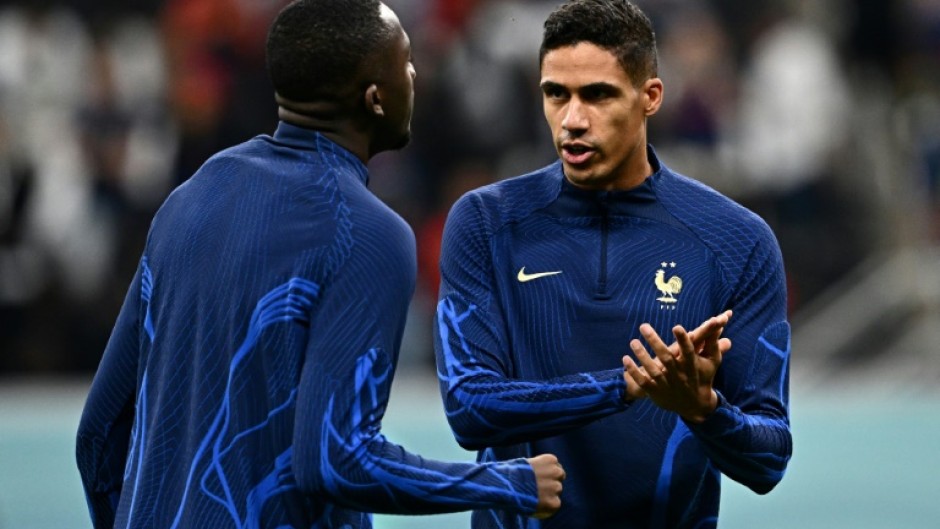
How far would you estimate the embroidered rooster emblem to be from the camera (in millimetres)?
4332

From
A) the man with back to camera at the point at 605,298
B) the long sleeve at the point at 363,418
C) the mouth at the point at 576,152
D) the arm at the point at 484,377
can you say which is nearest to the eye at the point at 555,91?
the man with back to camera at the point at 605,298

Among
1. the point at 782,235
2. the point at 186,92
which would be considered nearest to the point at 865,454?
the point at 782,235

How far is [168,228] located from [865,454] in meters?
8.75

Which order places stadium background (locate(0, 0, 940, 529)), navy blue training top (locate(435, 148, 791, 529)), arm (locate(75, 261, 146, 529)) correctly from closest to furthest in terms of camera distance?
arm (locate(75, 261, 146, 529))
navy blue training top (locate(435, 148, 791, 529))
stadium background (locate(0, 0, 940, 529))

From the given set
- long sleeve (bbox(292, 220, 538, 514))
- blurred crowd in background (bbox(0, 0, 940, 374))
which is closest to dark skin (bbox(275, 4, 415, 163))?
long sleeve (bbox(292, 220, 538, 514))

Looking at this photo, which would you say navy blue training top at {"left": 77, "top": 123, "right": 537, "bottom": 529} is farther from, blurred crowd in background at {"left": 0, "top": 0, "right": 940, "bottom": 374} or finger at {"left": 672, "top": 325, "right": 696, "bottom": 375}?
blurred crowd in background at {"left": 0, "top": 0, "right": 940, "bottom": 374}

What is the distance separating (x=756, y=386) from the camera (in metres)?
4.22

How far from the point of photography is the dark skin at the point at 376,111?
3701mm

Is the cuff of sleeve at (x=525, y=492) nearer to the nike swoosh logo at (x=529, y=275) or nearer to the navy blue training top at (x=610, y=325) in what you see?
the navy blue training top at (x=610, y=325)

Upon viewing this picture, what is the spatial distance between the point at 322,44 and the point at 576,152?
0.92 meters

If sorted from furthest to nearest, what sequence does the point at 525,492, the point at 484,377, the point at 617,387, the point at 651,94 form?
the point at 651,94 < the point at 484,377 < the point at 617,387 < the point at 525,492

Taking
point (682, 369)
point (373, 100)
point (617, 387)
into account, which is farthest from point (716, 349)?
point (373, 100)

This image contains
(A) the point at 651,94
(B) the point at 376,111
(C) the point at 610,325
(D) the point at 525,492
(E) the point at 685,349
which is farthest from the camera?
(A) the point at 651,94

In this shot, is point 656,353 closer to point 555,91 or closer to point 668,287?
point 668,287
